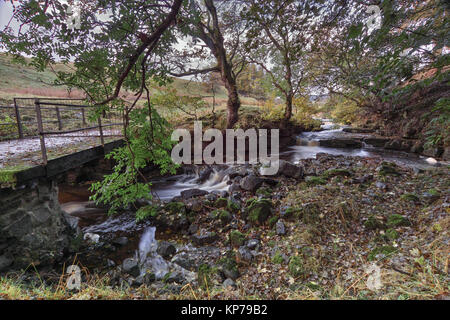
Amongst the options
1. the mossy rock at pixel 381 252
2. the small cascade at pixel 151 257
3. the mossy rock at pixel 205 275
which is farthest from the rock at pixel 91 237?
the mossy rock at pixel 381 252

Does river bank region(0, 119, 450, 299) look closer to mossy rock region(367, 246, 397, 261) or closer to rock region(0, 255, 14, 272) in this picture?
mossy rock region(367, 246, 397, 261)

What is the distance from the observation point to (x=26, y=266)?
137 inches

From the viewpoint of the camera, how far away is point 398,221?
3.40 metres

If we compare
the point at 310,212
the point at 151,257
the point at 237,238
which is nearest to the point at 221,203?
the point at 237,238

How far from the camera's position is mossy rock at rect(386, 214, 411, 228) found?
3348mm

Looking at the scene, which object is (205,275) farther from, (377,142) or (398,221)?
(377,142)

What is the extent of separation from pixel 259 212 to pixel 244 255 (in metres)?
1.15

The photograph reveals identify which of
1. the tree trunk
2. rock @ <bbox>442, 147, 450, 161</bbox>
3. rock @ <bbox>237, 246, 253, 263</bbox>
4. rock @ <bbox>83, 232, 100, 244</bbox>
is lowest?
rock @ <bbox>83, 232, 100, 244</bbox>

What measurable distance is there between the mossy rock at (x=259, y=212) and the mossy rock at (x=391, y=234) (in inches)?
81.8

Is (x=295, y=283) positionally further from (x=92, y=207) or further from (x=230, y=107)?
(x=230, y=107)

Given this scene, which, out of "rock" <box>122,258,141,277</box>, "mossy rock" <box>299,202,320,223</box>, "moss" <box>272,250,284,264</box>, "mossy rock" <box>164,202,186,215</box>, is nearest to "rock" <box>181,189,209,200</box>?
"mossy rock" <box>164,202,186,215</box>

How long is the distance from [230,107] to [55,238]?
9.29 metres

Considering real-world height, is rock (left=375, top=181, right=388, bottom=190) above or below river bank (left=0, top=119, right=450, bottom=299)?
above

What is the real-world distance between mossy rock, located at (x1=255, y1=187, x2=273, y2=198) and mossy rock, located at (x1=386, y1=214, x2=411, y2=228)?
258cm
